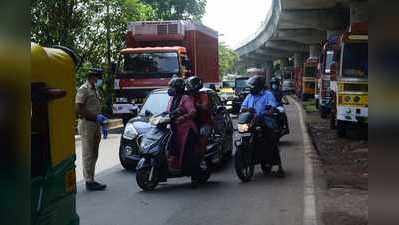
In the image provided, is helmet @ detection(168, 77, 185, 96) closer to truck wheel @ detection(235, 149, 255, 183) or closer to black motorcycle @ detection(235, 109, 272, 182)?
black motorcycle @ detection(235, 109, 272, 182)

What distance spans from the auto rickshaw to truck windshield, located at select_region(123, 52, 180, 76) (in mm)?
13628

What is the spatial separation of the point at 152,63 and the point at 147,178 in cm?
1002

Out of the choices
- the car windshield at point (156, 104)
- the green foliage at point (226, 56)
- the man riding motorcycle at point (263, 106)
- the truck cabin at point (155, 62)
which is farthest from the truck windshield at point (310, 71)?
the green foliage at point (226, 56)

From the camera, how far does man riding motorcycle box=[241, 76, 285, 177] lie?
9758mm

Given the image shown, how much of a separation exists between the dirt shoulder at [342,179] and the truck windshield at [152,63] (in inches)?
184

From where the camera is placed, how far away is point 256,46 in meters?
63.2

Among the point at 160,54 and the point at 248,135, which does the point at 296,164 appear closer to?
the point at 248,135

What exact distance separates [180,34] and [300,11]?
474 inches

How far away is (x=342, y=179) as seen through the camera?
959cm

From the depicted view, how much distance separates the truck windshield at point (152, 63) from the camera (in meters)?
18.2

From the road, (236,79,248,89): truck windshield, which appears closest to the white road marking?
the road

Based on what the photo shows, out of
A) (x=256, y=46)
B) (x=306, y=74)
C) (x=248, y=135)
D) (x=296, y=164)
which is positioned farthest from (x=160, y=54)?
(x=256, y=46)

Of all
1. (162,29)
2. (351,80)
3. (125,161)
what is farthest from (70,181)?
(162,29)

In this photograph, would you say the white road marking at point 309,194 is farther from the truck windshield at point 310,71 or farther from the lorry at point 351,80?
the truck windshield at point 310,71
